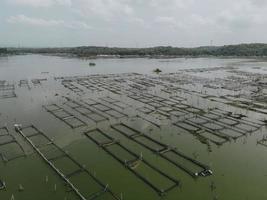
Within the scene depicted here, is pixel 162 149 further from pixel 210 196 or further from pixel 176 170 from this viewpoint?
pixel 210 196

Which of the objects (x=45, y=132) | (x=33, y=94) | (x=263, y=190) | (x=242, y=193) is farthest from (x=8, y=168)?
(x=33, y=94)

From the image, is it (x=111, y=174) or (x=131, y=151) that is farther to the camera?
(x=131, y=151)

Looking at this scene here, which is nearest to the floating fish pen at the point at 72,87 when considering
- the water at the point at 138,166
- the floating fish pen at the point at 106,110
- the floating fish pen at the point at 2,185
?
the floating fish pen at the point at 106,110

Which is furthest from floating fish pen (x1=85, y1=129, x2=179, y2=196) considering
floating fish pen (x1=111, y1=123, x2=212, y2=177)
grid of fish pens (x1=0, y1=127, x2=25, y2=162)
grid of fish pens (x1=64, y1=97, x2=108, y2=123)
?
grid of fish pens (x1=0, y1=127, x2=25, y2=162)

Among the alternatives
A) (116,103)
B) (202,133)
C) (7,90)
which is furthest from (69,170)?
(7,90)

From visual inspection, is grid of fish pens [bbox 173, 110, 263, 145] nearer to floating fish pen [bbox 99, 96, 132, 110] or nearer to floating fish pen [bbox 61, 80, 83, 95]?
floating fish pen [bbox 99, 96, 132, 110]
